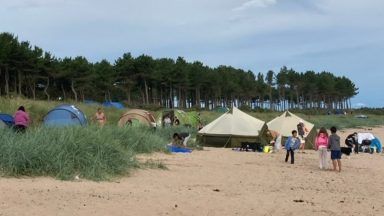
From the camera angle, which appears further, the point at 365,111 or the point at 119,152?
the point at 365,111

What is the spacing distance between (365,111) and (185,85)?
59.0 meters

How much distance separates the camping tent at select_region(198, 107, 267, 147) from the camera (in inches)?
944

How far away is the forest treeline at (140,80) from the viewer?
5206 centimetres

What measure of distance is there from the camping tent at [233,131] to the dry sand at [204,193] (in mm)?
8682

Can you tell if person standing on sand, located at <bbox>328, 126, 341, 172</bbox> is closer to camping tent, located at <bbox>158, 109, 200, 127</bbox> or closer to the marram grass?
the marram grass

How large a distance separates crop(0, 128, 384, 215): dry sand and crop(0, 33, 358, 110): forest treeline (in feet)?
79.7

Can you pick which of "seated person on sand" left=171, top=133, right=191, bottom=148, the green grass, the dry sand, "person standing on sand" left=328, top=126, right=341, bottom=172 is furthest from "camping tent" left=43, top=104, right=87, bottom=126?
"person standing on sand" left=328, top=126, right=341, bottom=172

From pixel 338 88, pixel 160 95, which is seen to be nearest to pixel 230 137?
pixel 160 95

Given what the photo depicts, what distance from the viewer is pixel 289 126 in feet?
87.6

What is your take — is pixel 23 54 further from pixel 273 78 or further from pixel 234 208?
pixel 273 78

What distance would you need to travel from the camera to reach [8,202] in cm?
787

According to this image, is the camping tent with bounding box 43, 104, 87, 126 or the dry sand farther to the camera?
the camping tent with bounding box 43, 104, 87, 126

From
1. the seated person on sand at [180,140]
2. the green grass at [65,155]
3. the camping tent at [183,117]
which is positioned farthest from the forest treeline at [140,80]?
the green grass at [65,155]

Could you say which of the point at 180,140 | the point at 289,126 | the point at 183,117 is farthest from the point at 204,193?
the point at 183,117
